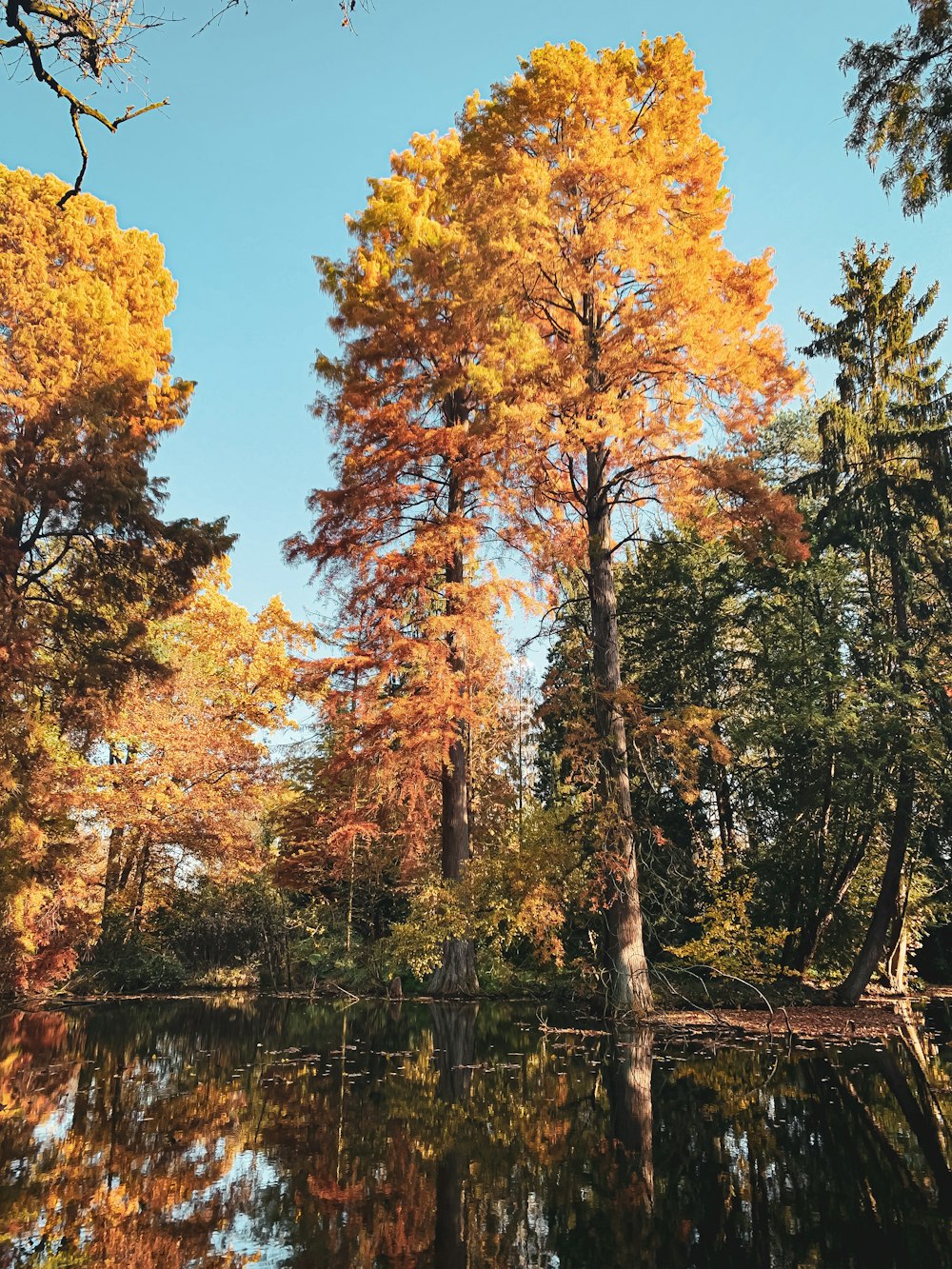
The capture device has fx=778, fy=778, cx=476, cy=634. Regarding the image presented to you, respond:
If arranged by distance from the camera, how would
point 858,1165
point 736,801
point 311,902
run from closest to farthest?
point 858,1165 → point 736,801 → point 311,902

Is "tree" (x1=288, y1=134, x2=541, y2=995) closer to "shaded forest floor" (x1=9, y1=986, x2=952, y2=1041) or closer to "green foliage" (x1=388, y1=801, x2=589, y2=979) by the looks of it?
"green foliage" (x1=388, y1=801, x2=589, y2=979)

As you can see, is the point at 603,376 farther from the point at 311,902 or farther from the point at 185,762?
the point at 311,902

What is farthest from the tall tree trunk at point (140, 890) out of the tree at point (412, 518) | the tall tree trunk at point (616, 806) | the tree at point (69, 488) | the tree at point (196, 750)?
the tall tree trunk at point (616, 806)

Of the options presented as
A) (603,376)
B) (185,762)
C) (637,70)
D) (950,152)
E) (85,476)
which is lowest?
(185,762)

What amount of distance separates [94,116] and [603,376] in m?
8.95

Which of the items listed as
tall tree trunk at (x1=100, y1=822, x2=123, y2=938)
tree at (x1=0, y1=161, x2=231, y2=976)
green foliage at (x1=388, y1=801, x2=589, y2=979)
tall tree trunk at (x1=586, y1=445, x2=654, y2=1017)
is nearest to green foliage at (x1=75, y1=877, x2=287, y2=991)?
tall tree trunk at (x1=100, y1=822, x2=123, y2=938)

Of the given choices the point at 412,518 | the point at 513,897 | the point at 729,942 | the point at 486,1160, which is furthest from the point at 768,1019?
the point at 412,518

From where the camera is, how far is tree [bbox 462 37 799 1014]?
10531 millimetres

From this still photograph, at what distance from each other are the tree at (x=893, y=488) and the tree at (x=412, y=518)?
6162 millimetres

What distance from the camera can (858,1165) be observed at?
414 cm

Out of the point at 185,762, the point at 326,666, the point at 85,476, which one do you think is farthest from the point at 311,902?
the point at 85,476

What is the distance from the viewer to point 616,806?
400 inches

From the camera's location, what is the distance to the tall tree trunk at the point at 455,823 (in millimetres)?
14282

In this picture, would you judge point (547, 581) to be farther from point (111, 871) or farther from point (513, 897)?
point (111, 871)
